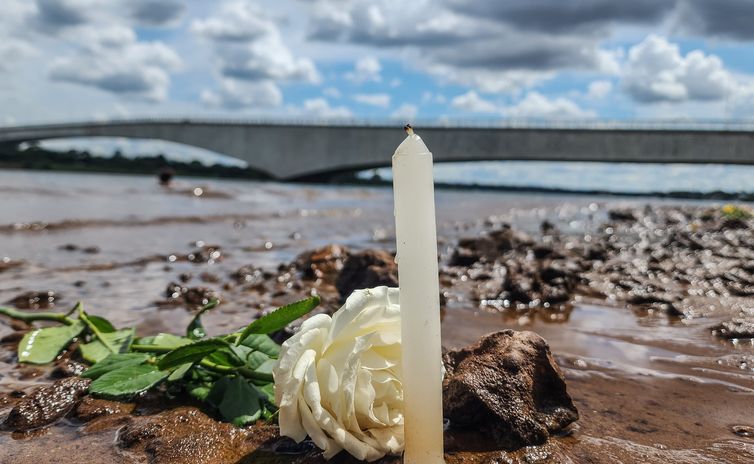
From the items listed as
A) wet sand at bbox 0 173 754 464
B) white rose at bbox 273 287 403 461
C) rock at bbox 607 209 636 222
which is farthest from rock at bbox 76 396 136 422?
rock at bbox 607 209 636 222

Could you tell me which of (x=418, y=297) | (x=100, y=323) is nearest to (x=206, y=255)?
(x=100, y=323)

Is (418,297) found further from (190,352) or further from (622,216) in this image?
(622,216)

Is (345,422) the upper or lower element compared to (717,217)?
upper

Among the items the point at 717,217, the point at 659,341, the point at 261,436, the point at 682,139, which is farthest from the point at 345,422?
the point at 682,139

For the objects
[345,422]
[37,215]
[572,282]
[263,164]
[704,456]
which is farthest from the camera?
[263,164]

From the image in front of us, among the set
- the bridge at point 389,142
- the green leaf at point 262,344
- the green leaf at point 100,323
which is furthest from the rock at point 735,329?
the bridge at point 389,142

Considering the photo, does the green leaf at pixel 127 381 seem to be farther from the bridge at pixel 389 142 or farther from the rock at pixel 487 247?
the bridge at pixel 389 142

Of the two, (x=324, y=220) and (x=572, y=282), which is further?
(x=324, y=220)

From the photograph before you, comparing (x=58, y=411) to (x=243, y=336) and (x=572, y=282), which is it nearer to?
(x=243, y=336)
